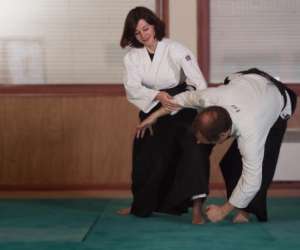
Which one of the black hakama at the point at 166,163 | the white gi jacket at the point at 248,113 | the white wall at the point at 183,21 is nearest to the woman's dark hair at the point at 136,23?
the black hakama at the point at 166,163

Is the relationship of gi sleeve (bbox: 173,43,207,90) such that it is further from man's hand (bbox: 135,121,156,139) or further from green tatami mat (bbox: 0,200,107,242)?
green tatami mat (bbox: 0,200,107,242)

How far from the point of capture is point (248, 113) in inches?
141

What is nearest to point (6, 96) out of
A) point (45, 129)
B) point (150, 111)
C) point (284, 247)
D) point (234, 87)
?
point (45, 129)

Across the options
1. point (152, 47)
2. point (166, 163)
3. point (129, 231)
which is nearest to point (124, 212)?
point (166, 163)

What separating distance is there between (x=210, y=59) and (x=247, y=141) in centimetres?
200

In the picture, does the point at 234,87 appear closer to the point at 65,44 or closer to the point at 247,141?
the point at 247,141

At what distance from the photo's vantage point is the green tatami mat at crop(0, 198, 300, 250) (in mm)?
3518

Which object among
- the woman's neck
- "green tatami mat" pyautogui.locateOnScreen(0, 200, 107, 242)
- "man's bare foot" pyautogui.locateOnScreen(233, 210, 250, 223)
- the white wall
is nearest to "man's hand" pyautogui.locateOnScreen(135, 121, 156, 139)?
the woman's neck

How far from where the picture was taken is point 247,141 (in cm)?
354

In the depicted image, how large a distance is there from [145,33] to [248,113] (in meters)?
1.00

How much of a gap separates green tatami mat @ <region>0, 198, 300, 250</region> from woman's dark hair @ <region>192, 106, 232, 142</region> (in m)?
0.57

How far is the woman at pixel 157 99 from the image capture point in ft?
13.8

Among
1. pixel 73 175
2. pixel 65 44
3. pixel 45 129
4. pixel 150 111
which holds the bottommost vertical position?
pixel 73 175

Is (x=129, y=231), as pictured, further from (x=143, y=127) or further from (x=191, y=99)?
(x=191, y=99)
